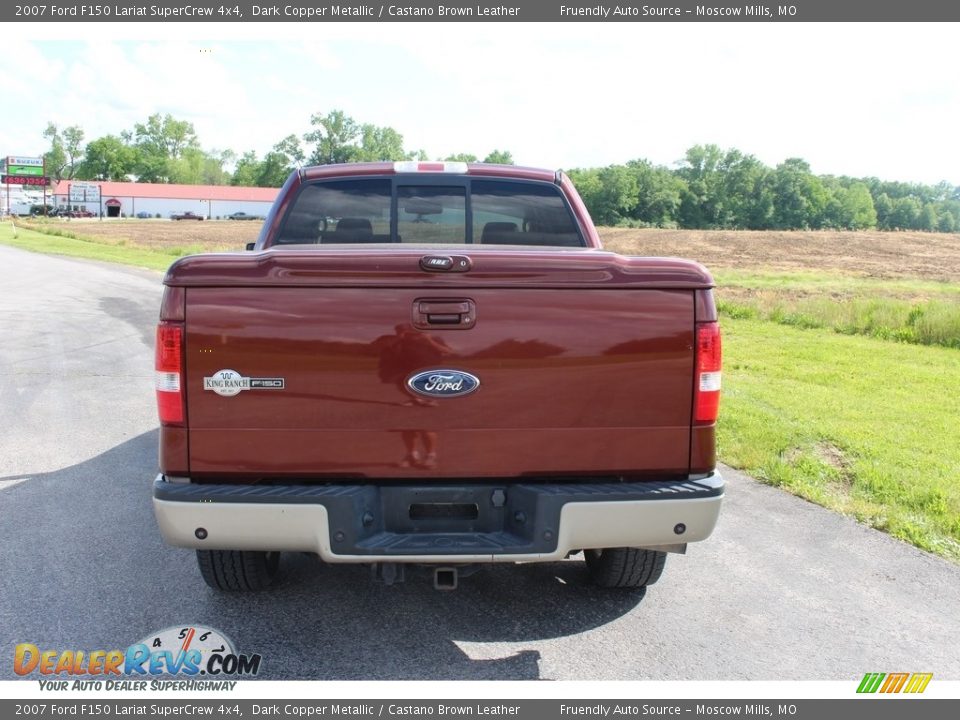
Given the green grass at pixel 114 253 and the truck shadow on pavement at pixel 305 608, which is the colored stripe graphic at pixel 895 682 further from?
the green grass at pixel 114 253

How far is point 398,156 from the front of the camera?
143000 millimetres

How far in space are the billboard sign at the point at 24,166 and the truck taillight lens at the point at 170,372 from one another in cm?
12991

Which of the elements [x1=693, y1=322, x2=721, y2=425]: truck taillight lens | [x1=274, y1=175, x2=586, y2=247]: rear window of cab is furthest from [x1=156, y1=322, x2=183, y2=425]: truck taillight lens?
[x1=693, y1=322, x2=721, y2=425]: truck taillight lens

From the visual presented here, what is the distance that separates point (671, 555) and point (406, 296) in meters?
2.59

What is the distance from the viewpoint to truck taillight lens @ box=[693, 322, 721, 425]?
10.7 feet

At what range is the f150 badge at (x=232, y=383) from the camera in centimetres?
312

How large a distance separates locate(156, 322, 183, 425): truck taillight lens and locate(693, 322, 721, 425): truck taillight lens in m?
1.97

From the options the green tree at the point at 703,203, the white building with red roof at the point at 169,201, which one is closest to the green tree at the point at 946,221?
the green tree at the point at 703,203

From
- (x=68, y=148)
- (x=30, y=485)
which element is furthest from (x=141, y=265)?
(x=68, y=148)

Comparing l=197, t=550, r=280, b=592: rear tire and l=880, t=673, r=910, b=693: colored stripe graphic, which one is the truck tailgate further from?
l=880, t=673, r=910, b=693: colored stripe graphic

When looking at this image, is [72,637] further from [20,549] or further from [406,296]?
[406,296]

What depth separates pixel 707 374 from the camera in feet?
10.7

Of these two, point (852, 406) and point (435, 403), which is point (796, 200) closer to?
point (852, 406)
